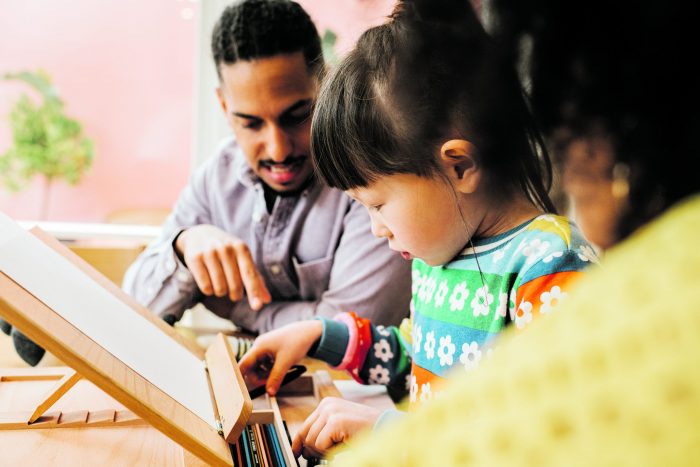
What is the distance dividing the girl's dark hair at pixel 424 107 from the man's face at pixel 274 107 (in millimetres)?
406

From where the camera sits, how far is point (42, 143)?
246 centimetres

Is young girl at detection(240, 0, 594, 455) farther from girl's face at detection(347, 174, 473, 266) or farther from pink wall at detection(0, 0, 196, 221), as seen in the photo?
pink wall at detection(0, 0, 196, 221)

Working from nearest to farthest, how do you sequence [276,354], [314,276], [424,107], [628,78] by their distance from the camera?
[628,78] < [424,107] < [276,354] < [314,276]

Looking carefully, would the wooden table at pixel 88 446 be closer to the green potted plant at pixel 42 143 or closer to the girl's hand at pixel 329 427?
the girl's hand at pixel 329 427

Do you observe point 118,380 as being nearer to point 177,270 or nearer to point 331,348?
point 331,348

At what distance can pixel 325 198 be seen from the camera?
4.34 feet

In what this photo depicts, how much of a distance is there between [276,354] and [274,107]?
49cm

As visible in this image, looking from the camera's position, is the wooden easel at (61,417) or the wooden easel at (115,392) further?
the wooden easel at (61,417)

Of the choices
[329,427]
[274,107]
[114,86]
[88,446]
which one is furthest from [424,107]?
[114,86]

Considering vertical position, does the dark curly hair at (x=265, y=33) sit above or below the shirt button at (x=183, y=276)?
above

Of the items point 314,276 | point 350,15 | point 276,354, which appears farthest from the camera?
point 314,276

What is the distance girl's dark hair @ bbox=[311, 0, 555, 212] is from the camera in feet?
0.86

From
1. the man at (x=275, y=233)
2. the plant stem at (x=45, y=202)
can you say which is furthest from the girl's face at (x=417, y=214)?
the plant stem at (x=45, y=202)

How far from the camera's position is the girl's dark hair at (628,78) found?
189mm
